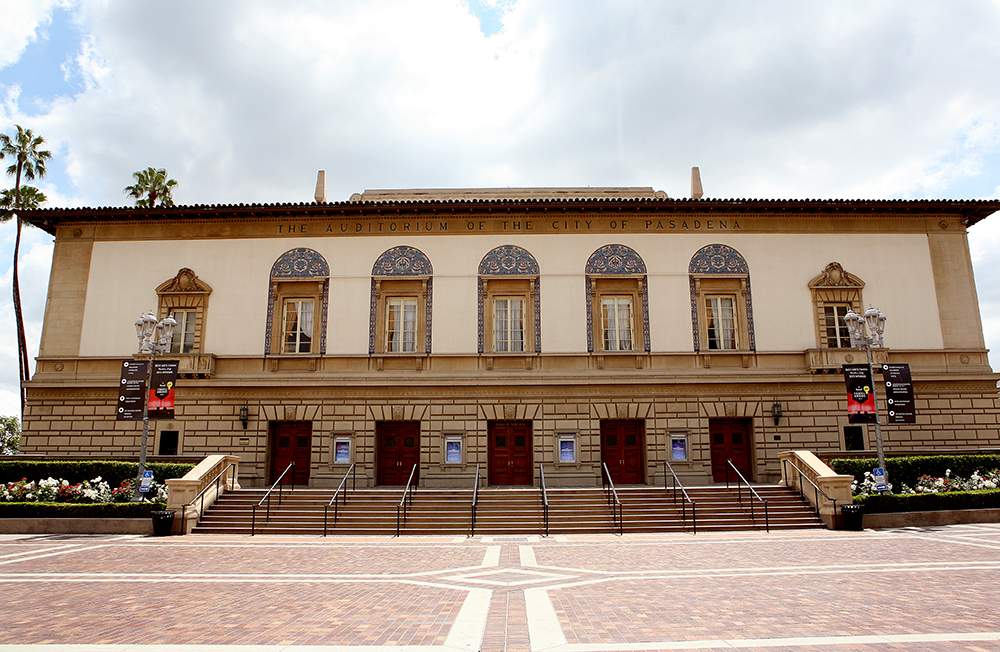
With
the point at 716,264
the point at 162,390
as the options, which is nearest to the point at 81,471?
the point at 162,390

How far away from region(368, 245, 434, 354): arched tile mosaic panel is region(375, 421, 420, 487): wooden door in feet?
10.0

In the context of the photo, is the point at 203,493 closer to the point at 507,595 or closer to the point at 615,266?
the point at 507,595

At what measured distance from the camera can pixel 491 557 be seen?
42.9 ft

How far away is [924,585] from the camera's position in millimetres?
A: 9547

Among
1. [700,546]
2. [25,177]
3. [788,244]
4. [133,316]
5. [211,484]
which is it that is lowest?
[700,546]

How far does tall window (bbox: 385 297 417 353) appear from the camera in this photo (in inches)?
930

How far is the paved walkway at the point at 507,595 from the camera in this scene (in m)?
6.93

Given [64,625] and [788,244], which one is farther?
[788,244]

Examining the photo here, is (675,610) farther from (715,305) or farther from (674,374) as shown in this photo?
(715,305)

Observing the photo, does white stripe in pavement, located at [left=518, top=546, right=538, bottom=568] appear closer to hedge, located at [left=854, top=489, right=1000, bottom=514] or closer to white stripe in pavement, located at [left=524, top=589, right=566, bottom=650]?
white stripe in pavement, located at [left=524, top=589, right=566, bottom=650]

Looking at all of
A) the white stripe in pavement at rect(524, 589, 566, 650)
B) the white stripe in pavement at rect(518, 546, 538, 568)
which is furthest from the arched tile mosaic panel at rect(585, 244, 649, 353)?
the white stripe in pavement at rect(524, 589, 566, 650)

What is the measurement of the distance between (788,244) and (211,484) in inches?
858

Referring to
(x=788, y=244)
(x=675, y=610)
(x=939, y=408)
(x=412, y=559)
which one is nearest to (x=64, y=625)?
(x=412, y=559)

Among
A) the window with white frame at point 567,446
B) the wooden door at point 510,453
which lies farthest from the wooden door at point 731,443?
the wooden door at point 510,453
